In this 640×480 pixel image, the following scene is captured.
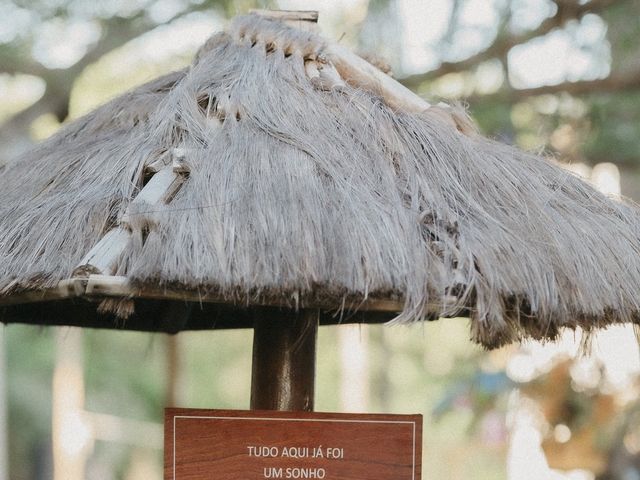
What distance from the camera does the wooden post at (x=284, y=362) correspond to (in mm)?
2898

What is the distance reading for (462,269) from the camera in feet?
7.27

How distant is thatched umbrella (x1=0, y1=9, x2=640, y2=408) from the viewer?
211cm

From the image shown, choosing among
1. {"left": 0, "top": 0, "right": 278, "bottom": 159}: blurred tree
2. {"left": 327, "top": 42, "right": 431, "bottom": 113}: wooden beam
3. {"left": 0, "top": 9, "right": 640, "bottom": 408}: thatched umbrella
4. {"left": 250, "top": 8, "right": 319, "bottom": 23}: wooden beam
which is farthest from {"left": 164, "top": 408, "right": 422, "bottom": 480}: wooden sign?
{"left": 0, "top": 0, "right": 278, "bottom": 159}: blurred tree

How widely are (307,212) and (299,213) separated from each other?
22 mm

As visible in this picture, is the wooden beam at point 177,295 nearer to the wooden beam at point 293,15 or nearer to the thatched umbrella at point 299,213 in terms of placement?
the thatched umbrella at point 299,213

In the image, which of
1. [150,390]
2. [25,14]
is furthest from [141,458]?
[25,14]

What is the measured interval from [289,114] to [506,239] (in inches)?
27.9

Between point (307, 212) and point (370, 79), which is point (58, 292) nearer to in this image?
point (307, 212)

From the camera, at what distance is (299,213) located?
221 cm

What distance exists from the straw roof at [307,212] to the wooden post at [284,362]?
0.46 m

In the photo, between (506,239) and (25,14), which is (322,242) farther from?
(25,14)

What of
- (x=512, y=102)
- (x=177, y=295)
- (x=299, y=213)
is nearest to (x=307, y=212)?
(x=299, y=213)

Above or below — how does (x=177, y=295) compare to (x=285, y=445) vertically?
above

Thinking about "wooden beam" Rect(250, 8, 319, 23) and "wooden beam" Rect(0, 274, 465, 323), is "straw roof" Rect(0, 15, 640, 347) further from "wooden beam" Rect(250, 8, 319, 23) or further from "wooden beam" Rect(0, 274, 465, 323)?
"wooden beam" Rect(250, 8, 319, 23)
